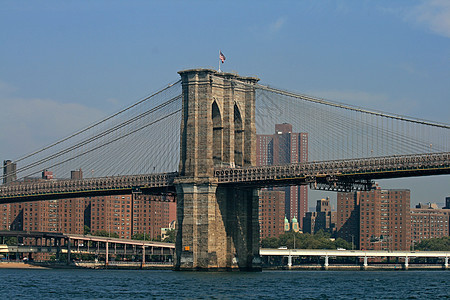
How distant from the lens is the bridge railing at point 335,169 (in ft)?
385

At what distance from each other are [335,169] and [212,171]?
18544 mm

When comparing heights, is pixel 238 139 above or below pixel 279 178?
above

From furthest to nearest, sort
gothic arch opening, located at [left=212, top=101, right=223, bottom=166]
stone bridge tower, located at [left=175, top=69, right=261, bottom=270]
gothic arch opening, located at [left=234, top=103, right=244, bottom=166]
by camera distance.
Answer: gothic arch opening, located at [left=234, top=103, right=244, bottom=166] < gothic arch opening, located at [left=212, top=101, right=223, bottom=166] < stone bridge tower, located at [left=175, top=69, right=261, bottom=270]

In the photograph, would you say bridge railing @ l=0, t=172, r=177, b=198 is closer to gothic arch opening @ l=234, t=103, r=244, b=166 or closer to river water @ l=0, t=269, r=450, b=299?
gothic arch opening @ l=234, t=103, r=244, b=166

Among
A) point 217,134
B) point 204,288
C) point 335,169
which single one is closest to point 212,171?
point 217,134

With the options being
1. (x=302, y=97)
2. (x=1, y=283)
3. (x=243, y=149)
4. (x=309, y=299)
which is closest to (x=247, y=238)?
(x=243, y=149)

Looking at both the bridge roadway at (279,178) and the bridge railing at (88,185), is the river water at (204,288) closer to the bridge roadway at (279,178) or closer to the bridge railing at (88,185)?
the bridge roadway at (279,178)

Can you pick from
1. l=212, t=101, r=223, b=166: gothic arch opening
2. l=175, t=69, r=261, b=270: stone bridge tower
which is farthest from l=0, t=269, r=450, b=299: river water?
l=212, t=101, r=223, b=166: gothic arch opening

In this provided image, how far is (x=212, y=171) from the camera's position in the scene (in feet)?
440

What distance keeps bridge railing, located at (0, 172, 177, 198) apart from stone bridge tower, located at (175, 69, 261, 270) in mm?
5781

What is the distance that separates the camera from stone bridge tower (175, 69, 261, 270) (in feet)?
436

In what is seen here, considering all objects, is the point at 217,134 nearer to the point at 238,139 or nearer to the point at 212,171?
the point at 238,139

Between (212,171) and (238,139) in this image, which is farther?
(238,139)

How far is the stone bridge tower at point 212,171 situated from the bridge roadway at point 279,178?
3.08 meters
